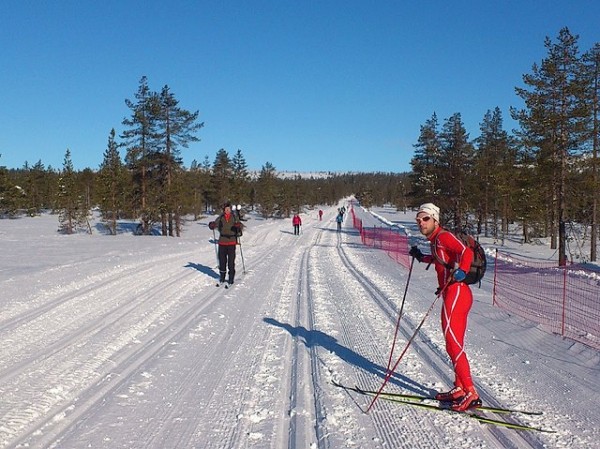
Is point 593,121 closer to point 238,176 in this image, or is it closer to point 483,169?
point 483,169

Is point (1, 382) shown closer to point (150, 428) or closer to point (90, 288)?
point (150, 428)

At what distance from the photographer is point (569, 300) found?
38.6 feet

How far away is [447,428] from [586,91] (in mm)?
23823

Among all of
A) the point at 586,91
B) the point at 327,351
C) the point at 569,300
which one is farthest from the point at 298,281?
the point at 586,91

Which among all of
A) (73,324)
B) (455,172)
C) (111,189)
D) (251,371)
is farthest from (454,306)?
(111,189)

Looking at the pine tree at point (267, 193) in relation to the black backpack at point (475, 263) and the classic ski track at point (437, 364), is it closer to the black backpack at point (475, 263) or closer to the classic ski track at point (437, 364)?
the classic ski track at point (437, 364)

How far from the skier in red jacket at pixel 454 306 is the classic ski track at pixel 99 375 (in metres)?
3.29

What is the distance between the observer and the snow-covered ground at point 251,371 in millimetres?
3723

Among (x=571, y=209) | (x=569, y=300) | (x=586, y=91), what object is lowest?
(x=569, y=300)

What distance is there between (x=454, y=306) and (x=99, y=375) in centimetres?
378

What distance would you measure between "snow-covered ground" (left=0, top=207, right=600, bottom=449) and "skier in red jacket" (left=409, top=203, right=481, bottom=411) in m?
0.26

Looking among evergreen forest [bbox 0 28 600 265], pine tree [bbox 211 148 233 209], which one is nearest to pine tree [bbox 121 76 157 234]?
evergreen forest [bbox 0 28 600 265]

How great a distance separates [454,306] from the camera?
14.0 ft

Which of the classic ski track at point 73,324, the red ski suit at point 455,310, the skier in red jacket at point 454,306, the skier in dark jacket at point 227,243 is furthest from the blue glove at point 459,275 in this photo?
the skier in dark jacket at point 227,243
